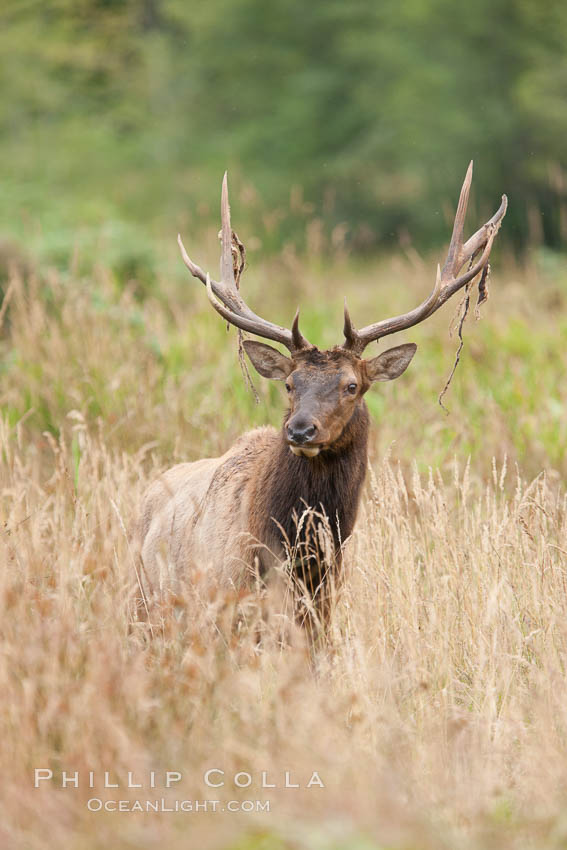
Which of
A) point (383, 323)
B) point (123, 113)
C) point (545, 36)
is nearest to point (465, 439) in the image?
point (383, 323)

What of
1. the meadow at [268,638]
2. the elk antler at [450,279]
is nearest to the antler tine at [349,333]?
the elk antler at [450,279]

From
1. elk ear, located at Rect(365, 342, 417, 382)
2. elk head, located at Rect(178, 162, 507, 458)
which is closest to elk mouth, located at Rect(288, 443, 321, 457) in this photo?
elk head, located at Rect(178, 162, 507, 458)

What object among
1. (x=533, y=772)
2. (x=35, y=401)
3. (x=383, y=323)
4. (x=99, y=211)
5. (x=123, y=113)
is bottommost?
(x=533, y=772)

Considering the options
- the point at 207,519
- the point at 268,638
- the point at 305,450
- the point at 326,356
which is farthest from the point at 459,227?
the point at 268,638

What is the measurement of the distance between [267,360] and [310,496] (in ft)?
2.44

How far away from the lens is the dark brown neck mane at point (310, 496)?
4.71 metres

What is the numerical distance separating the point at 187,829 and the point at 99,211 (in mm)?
10745

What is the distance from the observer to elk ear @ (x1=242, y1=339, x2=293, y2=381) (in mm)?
5070

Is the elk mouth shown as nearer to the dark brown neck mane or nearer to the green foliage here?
the dark brown neck mane

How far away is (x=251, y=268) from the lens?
11.2 m

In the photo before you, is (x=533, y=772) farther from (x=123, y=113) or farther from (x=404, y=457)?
(x=123, y=113)

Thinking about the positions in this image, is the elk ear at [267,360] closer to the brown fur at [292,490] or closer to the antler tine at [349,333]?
the brown fur at [292,490]

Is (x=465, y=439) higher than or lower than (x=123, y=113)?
lower

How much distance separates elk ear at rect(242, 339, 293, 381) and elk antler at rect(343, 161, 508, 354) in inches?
12.7
